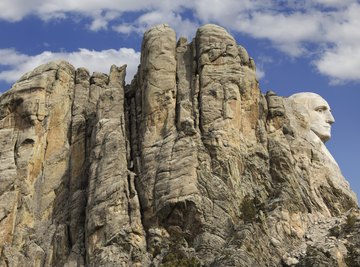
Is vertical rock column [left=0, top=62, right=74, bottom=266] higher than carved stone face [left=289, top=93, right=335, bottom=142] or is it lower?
lower

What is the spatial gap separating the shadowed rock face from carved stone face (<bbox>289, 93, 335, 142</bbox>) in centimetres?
71

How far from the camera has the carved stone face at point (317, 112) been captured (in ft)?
336

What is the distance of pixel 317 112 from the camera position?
4072 inches

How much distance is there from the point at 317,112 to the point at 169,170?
1020 inches

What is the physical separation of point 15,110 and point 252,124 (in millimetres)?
25427

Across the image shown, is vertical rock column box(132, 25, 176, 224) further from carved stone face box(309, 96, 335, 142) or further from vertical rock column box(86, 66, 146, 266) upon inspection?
carved stone face box(309, 96, 335, 142)

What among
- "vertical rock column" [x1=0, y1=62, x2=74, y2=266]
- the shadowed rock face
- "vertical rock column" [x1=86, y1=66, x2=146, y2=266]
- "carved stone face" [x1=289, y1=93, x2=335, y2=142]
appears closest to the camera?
"vertical rock column" [x1=86, y1=66, x2=146, y2=266]

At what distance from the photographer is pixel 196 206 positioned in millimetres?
A: 81312

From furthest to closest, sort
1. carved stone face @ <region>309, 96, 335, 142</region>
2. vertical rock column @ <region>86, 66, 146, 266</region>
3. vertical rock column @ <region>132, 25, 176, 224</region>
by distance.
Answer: carved stone face @ <region>309, 96, 335, 142</region>, vertical rock column @ <region>132, 25, 176, 224</region>, vertical rock column @ <region>86, 66, 146, 266</region>

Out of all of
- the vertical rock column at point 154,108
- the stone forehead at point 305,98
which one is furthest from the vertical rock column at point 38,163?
the stone forehead at point 305,98

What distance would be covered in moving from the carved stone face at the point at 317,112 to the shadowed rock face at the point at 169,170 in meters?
0.71

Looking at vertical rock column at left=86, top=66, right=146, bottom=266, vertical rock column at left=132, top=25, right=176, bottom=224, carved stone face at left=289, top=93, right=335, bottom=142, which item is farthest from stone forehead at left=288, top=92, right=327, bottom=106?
vertical rock column at left=86, top=66, right=146, bottom=266

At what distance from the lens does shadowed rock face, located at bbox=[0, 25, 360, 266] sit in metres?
81.4

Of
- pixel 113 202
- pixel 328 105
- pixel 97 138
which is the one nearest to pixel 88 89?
pixel 97 138
